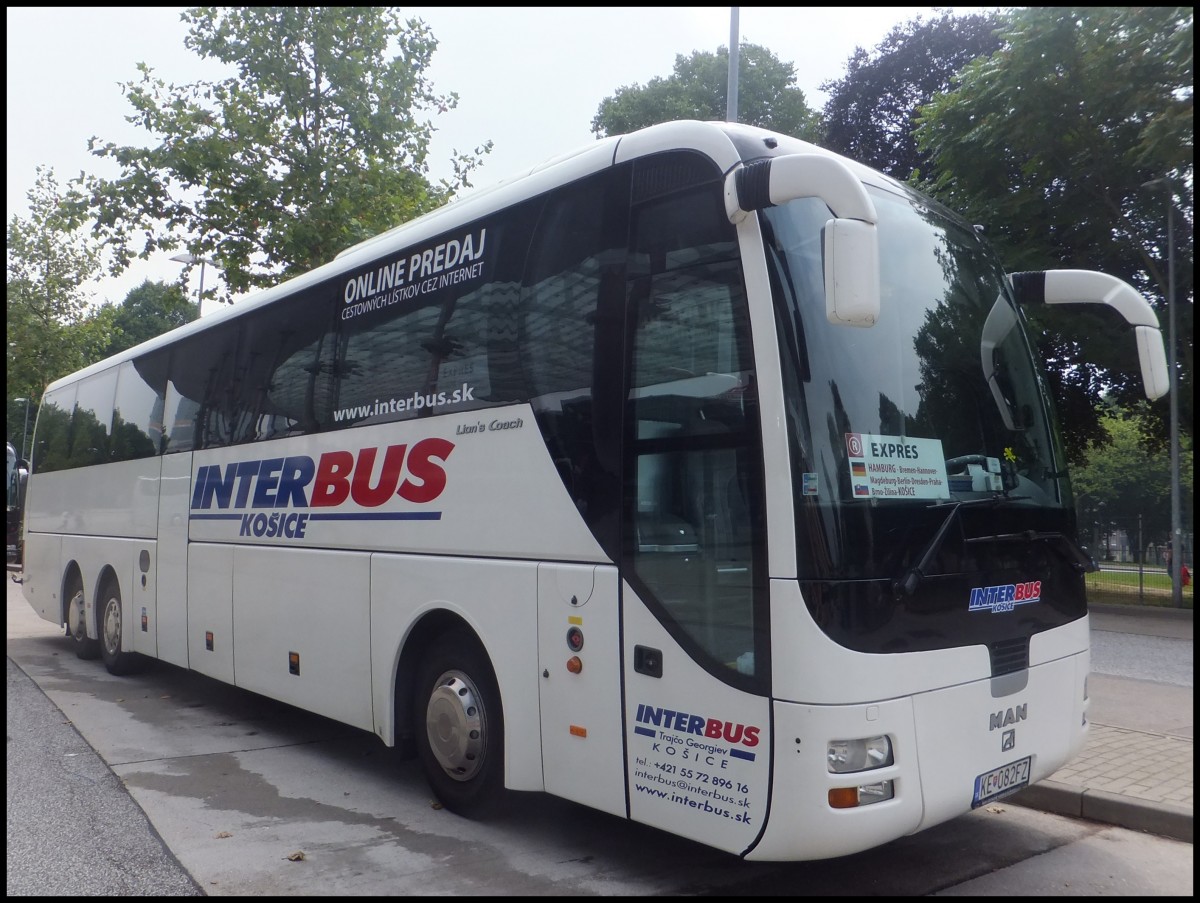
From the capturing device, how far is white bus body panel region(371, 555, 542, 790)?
17.6 ft

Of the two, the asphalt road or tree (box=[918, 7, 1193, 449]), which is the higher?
tree (box=[918, 7, 1193, 449])

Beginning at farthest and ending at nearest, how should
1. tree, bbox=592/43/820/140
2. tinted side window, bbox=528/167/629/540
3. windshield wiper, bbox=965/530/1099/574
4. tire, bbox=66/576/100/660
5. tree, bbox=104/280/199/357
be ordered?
tree, bbox=104/280/199/357, tree, bbox=592/43/820/140, tire, bbox=66/576/100/660, tinted side window, bbox=528/167/629/540, windshield wiper, bbox=965/530/1099/574

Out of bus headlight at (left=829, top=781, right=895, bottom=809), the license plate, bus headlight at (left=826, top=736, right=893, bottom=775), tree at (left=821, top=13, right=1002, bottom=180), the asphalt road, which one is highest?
tree at (left=821, top=13, right=1002, bottom=180)

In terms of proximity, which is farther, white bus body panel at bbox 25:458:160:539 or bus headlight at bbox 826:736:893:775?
white bus body panel at bbox 25:458:160:539

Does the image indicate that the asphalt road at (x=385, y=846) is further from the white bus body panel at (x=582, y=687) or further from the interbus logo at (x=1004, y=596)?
the interbus logo at (x=1004, y=596)

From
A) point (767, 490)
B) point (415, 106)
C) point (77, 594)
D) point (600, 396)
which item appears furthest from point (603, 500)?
point (415, 106)

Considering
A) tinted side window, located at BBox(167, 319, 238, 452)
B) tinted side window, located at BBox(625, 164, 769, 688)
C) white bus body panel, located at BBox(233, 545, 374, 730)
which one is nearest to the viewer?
tinted side window, located at BBox(625, 164, 769, 688)

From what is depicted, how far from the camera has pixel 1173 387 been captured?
1925cm

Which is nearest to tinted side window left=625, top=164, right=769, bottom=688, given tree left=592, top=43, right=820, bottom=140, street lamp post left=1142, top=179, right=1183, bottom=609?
street lamp post left=1142, top=179, right=1183, bottom=609

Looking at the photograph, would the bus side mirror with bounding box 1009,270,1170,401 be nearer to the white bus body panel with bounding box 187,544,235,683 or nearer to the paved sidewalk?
the paved sidewalk

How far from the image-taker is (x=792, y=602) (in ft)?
13.6

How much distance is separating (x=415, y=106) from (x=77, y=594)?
10.3 m

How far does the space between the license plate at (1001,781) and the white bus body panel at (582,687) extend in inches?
61.0

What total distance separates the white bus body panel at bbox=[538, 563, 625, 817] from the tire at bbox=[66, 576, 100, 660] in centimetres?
898
